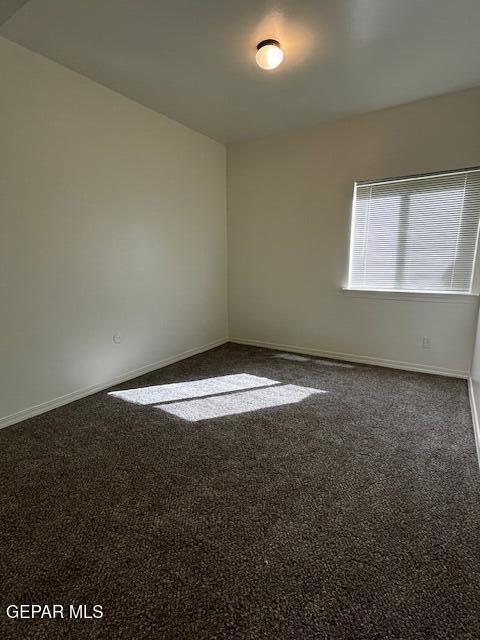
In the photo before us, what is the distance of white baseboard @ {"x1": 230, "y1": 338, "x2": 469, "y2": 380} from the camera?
3.31 m

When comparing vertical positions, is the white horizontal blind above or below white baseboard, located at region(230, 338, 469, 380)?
above

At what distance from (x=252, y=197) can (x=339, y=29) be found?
85.7 inches

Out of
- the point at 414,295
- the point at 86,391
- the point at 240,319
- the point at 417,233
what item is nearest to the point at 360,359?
the point at 414,295

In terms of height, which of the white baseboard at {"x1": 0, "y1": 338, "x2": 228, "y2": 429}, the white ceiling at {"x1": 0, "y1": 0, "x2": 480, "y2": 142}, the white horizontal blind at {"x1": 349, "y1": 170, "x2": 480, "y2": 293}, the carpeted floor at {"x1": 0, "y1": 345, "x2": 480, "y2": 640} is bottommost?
the carpeted floor at {"x1": 0, "y1": 345, "x2": 480, "y2": 640}

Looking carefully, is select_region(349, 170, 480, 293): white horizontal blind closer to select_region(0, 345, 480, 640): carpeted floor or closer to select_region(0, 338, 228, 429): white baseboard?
select_region(0, 345, 480, 640): carpeted floor

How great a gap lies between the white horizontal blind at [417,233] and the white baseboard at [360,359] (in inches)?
32.2

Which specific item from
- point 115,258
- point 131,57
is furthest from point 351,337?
point 131,57

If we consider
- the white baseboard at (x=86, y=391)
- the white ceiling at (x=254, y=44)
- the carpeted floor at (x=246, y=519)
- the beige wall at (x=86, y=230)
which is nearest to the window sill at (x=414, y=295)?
the carpeted floor at (x=246, y=519)

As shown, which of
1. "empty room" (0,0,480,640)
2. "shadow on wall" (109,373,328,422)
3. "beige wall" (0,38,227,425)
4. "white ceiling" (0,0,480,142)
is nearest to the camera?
"empty room" (0,0,480,640)

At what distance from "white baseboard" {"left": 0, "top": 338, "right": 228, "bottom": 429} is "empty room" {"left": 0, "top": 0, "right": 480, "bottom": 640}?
0.02 meters

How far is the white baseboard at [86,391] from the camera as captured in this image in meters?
2.42

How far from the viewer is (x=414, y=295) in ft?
11.0

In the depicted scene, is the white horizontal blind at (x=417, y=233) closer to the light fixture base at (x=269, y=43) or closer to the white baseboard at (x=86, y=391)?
the light fixture base at (x=269, y=43)

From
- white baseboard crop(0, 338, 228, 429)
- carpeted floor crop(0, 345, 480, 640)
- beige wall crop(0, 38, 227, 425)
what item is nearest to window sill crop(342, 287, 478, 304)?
carpeted floor crop(0, 345, 480, 640)
